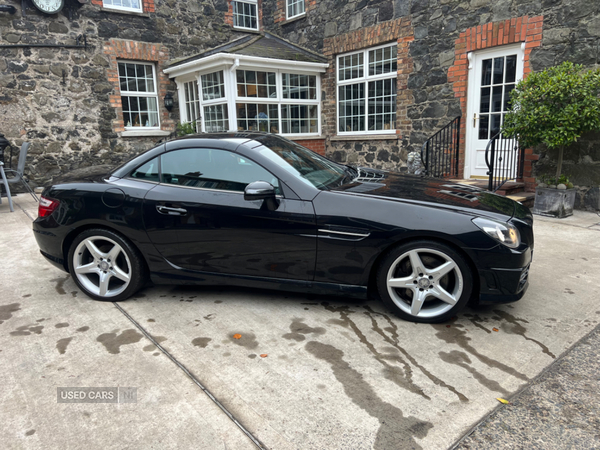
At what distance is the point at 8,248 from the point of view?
550 cm

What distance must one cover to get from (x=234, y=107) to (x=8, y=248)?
6167 millimetres

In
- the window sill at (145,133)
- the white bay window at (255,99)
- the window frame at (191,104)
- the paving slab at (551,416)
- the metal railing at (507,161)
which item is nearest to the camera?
the paving slab at (551,416)

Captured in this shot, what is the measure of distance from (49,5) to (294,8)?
627 cm

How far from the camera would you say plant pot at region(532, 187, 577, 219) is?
6758 mm

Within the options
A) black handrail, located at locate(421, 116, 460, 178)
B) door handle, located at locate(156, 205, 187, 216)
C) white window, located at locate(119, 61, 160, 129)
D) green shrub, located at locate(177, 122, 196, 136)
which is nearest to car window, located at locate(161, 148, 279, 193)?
door handle, located at locate(156, 205, 187, 216)

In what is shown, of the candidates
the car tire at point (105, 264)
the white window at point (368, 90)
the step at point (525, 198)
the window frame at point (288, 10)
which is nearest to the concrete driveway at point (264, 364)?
the car tire at point (105, 264)

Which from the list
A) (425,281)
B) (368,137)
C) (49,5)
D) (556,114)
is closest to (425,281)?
(425,281)

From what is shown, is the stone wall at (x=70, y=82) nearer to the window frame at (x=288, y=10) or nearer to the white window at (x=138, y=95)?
the white window at (x=138, y=95)

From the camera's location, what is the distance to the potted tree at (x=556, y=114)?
6.19 meters

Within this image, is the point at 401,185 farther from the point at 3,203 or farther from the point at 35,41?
the point at 35,41

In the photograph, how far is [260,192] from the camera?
3162 millimetres

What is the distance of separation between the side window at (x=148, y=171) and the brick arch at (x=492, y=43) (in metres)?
6.81

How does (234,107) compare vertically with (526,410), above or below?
above

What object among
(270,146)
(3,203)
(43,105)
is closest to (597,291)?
(270,146)
